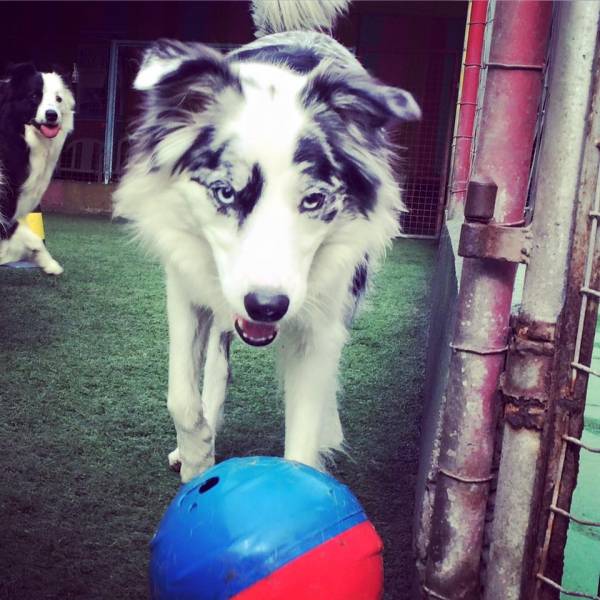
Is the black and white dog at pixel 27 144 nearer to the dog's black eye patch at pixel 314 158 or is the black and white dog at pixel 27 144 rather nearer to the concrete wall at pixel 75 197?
the concrete wall at pixel 75 197

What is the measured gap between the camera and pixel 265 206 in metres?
1.79

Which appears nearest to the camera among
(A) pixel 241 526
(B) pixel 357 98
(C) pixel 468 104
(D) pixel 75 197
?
(A) pixel 241 526

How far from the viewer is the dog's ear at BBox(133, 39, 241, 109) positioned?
185 centimetres

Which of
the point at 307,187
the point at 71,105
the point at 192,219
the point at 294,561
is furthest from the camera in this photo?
the point at 71,105

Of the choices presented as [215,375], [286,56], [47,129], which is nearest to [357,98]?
[286,56]

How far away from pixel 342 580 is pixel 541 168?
753 millimetres

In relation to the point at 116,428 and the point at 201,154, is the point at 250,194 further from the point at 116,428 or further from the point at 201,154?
the point at 116,428

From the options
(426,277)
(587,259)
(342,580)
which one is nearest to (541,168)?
(587,259)

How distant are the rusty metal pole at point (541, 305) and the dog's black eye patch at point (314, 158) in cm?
74

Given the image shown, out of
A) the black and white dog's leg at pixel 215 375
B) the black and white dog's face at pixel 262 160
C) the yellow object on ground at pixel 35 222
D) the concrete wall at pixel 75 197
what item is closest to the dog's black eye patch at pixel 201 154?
the black and white dog's face at pixel 262 160

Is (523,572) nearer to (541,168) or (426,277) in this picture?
(541,168)

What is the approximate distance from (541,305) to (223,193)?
92 cm

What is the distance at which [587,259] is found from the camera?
1.19 meters

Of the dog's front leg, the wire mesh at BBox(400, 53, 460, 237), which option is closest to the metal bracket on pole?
the dog's front leg
